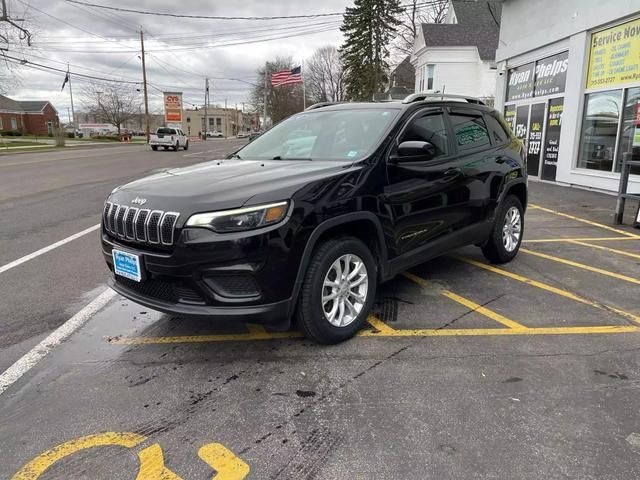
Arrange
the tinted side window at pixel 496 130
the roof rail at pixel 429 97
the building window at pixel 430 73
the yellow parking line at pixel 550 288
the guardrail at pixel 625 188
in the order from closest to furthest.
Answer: the yellow parking line at pixel 550 288
the roof rail at pixel 429 97
the tinted side window at pixel 496 130
the guardrail at pixel 625 188
the building window at pixel 430 73

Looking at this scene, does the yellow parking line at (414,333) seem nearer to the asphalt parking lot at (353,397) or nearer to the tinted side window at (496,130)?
the asphalt parking lot at (353,397)

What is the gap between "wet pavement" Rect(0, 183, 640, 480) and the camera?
251 centimetres

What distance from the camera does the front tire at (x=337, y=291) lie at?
3.47 meters

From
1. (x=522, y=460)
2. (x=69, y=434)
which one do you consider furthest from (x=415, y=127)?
(x=69, y=434)

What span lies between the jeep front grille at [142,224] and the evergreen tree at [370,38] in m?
44.8

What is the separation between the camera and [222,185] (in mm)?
3428

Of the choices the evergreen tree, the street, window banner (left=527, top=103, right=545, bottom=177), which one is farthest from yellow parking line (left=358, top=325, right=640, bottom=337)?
the evergreen tree

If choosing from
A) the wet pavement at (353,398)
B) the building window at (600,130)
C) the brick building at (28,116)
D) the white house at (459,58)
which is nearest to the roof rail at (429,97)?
the wet pavement at (353,398)

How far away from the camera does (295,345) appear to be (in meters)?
3.84

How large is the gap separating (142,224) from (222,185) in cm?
59

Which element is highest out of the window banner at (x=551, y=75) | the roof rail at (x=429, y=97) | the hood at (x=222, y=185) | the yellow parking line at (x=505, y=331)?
the window banner at (x=551, y=75)

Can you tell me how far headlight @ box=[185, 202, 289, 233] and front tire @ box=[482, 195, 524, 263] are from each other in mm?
3408

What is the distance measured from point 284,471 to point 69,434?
1.23 m

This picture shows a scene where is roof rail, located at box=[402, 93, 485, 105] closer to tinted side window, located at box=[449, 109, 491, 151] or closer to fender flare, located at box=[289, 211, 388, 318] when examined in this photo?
tinted side window, located at box=[449, 109, 491, 151]
